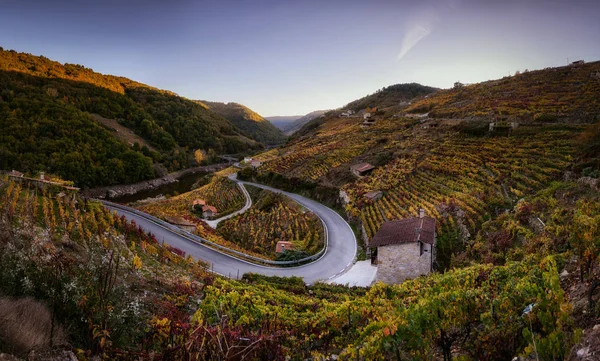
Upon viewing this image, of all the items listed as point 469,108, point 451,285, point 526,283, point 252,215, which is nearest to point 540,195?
point 451,285

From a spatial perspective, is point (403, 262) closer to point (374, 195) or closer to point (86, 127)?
point (374, 195)

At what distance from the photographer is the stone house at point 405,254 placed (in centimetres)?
1848

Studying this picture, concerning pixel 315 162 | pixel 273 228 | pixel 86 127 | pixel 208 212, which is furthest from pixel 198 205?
pixel 86 127

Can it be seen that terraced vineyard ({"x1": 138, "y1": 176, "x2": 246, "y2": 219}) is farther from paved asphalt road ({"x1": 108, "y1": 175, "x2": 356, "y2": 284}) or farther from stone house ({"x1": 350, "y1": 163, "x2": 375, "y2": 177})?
stone house ({"x1": 350, "y1": 163, "x2": 375, "y2": 177})

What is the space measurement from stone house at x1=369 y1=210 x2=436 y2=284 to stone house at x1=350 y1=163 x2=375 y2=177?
22306 millimetres

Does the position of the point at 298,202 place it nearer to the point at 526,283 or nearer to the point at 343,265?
the point at 343,265

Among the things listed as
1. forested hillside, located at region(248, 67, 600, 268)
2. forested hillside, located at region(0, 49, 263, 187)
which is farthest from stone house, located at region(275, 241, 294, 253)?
forested hillside, located at region(0, 49, 263, 187)

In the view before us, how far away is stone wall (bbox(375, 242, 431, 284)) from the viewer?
18531 millimetres

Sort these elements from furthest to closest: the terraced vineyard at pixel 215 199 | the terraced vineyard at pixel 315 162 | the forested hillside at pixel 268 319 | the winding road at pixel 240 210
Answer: the terraced vineyard at pixel 315 162 → the terraced vineyard at pixel 215 199 → the winding road at pixel 240 210 → the forested hillside at pixel 268 319

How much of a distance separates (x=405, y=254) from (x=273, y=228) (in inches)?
680

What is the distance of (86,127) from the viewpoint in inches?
2793

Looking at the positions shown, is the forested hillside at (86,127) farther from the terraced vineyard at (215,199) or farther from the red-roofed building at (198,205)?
the red-roofed building at (198,205)

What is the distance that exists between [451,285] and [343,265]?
15.9 meters

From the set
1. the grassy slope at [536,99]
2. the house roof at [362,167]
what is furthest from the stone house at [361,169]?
the grassy slope at [536,99]
